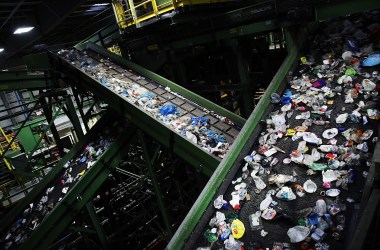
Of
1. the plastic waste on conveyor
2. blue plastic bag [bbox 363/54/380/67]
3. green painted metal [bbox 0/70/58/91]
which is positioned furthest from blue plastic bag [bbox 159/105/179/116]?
green painted metal [bbox 0/70/58/91]

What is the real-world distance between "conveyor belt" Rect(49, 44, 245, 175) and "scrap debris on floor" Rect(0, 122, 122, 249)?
108 centimetres

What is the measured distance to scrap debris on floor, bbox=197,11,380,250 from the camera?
2111mm

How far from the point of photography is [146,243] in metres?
6.77

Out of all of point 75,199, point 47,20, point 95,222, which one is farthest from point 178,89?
point 47,20

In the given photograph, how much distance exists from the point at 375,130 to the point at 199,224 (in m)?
1.95

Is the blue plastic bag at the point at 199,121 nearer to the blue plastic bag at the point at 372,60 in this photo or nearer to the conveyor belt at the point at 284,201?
the conveyor belt at the point at 284,201

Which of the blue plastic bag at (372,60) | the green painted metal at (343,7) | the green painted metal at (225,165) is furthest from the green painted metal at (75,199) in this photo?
the blue plastic bag at (372,60)

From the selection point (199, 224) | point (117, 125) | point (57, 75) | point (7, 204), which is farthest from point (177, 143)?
point (7, 204)

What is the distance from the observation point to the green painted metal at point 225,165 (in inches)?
92.3

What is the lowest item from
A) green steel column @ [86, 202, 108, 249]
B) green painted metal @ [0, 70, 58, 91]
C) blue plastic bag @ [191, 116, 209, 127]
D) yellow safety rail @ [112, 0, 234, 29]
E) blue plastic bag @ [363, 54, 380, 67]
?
green steel column @ [86, 202, 108, 249]

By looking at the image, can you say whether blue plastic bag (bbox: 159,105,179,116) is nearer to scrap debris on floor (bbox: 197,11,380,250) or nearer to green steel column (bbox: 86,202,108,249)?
scrap debris on floor (bbox: 197,11,380,250)

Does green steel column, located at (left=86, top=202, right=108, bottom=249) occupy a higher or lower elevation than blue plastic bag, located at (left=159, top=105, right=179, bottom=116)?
lower

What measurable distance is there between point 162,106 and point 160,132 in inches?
30.2

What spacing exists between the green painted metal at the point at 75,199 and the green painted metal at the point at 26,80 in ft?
9.40
